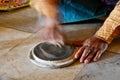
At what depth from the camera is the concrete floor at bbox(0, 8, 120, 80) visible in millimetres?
948

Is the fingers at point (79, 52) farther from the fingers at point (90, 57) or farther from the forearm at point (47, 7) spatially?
the forearm at point (47, 7)

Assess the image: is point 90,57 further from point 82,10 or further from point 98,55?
point 82,10

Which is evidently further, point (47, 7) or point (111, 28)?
point (111, 28)

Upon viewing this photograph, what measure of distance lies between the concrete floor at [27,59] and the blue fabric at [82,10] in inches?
1.6

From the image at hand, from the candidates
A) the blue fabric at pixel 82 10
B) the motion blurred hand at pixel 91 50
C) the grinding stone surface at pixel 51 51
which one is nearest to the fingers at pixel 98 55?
the motion blurred hand at pixel 91 50

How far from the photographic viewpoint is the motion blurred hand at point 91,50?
1019 millimetres

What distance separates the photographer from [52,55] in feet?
3.34

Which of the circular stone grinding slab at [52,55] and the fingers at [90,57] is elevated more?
the fingers at [90,57]

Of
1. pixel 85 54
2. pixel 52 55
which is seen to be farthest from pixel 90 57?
pixel 52 55

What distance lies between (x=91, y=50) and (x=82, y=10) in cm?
32

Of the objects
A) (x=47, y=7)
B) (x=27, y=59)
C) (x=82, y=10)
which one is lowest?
(x=27, y=59)

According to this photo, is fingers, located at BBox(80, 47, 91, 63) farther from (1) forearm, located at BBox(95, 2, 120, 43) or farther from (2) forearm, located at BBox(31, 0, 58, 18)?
(2) forearm, located at BBox(31, 0, 58, 18)

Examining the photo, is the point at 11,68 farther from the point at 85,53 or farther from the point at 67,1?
the point at 67,1

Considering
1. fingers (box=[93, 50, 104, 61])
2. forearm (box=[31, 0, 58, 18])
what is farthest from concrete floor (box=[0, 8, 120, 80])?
forearm (box=[31, 0, 58, 18])
